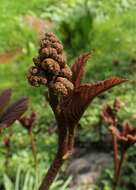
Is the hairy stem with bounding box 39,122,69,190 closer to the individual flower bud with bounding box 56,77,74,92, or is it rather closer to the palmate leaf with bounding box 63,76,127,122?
the palmate leaf with bounding box 63,76,127,122

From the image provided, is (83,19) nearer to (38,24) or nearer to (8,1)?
(38,24)

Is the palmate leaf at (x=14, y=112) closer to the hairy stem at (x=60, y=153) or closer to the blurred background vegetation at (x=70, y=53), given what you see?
the hairy stem at (x=60, y=153)

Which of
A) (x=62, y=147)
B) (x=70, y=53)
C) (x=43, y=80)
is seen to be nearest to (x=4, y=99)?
(x=62, y=147)

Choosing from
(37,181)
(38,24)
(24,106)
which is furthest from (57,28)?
(24,106)

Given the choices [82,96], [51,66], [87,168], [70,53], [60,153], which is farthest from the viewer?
[70,53]

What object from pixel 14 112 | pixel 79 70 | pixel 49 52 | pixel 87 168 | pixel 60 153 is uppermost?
pixel 49 52

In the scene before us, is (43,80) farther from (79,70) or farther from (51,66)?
(79,70)
